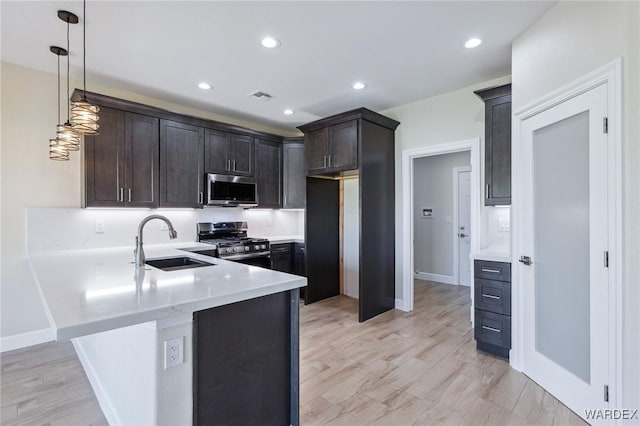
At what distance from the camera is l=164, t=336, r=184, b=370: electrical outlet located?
4.06ft

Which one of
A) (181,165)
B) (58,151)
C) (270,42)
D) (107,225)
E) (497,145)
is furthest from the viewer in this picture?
(181,165)

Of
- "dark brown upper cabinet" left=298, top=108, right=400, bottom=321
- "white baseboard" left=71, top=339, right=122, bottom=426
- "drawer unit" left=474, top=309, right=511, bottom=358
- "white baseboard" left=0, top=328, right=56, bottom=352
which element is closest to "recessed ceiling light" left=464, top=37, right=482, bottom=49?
"dark brown upper cabinet" left=298, top=108, right=400, bottom=321

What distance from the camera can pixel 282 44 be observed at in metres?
2.71

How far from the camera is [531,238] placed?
2480mm

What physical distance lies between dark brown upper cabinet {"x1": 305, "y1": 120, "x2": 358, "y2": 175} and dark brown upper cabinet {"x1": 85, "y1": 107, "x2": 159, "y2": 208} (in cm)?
191

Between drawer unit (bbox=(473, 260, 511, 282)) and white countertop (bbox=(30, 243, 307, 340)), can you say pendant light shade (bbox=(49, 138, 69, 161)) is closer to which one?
white countertop (bbox=(30, 243, 307, 340))

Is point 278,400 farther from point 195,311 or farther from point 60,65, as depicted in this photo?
point 60,65

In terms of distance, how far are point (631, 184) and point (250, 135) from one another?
4.04m

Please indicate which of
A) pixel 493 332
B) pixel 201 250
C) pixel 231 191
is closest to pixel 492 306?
pixel 493 332

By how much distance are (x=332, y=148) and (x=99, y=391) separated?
325 centimetres

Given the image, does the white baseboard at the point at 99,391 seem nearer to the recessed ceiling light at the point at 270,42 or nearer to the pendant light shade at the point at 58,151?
the pendant light shade at the point at 58,151

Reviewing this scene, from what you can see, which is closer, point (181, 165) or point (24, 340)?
point (24, 340)

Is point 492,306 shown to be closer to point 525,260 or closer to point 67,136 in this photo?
point 525,260

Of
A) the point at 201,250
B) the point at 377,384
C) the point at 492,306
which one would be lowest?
the point at 377,384
